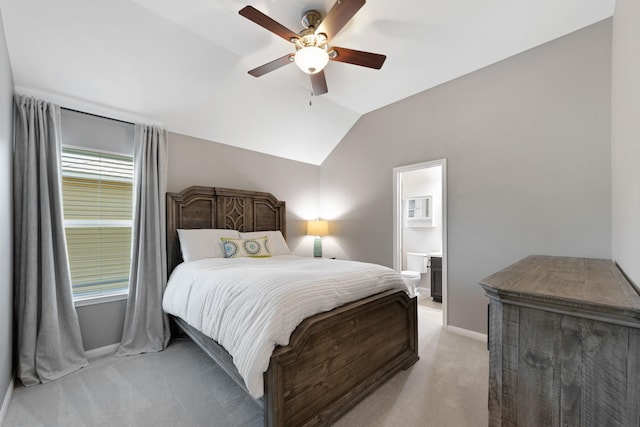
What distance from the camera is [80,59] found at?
2258 millimetres

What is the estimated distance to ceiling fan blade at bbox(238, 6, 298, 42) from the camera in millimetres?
1725

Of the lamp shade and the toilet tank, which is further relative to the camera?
the toilet tank

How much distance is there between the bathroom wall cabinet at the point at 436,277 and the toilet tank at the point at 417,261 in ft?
1.42

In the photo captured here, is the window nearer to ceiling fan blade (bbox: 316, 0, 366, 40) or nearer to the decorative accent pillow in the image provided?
the decorative accent pillow

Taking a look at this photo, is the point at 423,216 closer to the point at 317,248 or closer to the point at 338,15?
the point at 317,248

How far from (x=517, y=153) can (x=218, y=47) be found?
319 centimetres

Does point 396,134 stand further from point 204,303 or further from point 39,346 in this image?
point 39,346

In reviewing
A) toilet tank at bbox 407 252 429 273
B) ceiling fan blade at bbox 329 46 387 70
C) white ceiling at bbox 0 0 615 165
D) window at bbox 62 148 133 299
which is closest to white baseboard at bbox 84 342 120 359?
window at bbox 62 148 133 299

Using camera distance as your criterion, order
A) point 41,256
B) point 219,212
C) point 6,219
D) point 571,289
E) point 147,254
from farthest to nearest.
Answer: point 219,212, point 147,254, point 41,256, point 6,219, point 571,289

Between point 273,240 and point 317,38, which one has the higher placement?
point 317,38

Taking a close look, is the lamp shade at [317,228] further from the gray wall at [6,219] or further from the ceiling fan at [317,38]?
the gray wall at [6,219]

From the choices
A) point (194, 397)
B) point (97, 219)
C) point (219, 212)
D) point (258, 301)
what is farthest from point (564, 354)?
point (97, 219)

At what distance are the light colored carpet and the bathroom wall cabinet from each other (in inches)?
64.3

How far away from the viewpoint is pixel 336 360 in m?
1.82
